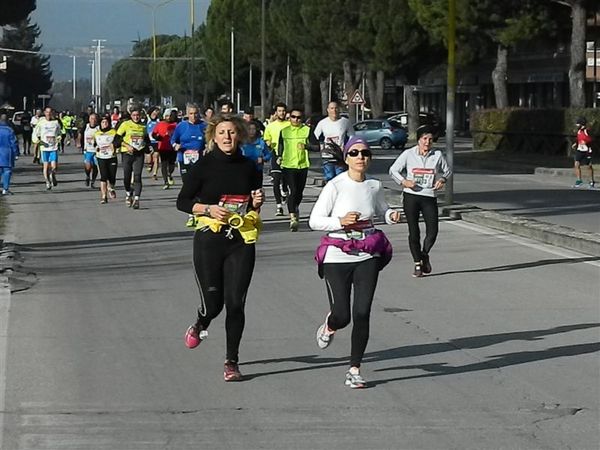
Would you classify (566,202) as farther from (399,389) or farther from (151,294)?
(399,389)

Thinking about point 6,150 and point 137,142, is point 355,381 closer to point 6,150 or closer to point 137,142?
point 137,142

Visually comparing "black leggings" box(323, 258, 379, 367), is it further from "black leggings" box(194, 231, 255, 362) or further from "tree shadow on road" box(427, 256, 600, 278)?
"tree shadow on road" box(427, 256, 600, 278)

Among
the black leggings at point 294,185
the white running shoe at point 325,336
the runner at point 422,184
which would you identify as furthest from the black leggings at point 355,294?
the black leggings at point 294,185

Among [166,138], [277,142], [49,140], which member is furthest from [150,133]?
[277,142]

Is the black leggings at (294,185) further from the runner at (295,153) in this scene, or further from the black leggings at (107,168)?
the black leggings at (107,168)

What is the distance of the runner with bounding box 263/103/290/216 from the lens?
21.0 metres

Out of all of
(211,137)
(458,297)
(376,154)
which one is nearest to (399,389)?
(211,137)

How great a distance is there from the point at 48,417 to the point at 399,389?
2224 mm

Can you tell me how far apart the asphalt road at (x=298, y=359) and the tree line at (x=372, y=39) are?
32.5 meters

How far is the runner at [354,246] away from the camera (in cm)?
852

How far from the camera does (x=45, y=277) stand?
14328mm

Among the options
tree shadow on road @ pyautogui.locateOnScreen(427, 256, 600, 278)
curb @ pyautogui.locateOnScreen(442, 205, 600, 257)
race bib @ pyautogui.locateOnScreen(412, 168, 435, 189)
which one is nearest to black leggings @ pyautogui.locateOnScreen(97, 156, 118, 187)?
curb @ pyautogui.locateOnScreen(442, 205, 600, 257)

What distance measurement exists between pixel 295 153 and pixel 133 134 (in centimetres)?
510

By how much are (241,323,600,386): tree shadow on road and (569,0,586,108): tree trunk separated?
35.4 metres
